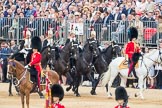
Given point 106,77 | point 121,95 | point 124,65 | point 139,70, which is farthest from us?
point 106,77

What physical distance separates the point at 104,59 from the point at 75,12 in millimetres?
4484

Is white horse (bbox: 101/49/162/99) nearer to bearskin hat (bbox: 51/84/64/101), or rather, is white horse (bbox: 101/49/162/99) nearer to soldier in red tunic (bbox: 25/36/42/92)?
soldier in red tunic (bbox: 25/36/42/92)

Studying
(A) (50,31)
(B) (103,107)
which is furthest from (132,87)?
(B) (103,107)

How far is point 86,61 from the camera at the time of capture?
30.7m

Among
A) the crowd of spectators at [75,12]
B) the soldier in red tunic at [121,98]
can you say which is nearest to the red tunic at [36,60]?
the crowd of spectators at [75,12]


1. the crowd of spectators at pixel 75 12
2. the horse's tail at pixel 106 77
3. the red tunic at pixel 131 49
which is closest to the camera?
the red tunic at pixel 131 49

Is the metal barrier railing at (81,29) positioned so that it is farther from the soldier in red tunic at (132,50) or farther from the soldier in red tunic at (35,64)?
the soldier in red tunic at (35,64)

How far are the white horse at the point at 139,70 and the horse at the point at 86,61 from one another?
877 mm

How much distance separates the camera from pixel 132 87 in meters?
32.8

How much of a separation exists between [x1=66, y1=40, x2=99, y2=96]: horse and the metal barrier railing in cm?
285

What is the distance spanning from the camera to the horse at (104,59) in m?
31.1

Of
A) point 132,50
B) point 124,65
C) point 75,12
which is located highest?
point 75,12

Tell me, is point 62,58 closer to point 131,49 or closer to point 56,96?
point 131,49

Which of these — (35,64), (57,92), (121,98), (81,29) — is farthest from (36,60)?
(121,98)
